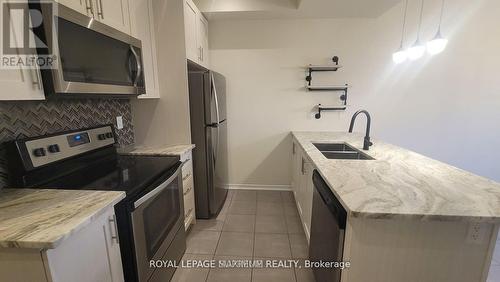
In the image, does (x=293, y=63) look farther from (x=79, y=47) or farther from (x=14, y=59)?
(x=14, y=59)

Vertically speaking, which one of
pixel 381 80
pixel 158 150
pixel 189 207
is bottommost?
pixel 189 207

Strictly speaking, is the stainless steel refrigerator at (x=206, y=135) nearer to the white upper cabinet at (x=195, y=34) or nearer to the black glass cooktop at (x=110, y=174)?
the white upper cabinet at (x=195, y=34)

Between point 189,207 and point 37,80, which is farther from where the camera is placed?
point 189,207

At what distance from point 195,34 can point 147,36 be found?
2.01 feet

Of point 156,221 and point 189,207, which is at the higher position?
point 156,221

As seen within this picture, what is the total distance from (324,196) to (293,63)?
88.0 inches

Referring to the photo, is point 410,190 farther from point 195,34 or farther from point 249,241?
point 195,34

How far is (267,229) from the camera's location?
7.86 feet

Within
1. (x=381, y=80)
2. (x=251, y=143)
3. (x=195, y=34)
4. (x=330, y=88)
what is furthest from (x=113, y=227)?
(x=381, y=80)

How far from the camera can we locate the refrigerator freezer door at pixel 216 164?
2456 mm

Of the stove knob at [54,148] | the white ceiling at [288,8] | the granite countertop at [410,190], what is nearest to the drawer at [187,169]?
the stove knob at [54,148]

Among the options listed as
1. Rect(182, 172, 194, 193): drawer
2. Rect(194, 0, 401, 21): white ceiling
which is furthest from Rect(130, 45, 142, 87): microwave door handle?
Rect(194, 0, 401, 21): white ceiling

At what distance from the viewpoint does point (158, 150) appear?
2090 mm

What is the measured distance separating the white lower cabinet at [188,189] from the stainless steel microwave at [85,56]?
2.58 feet
